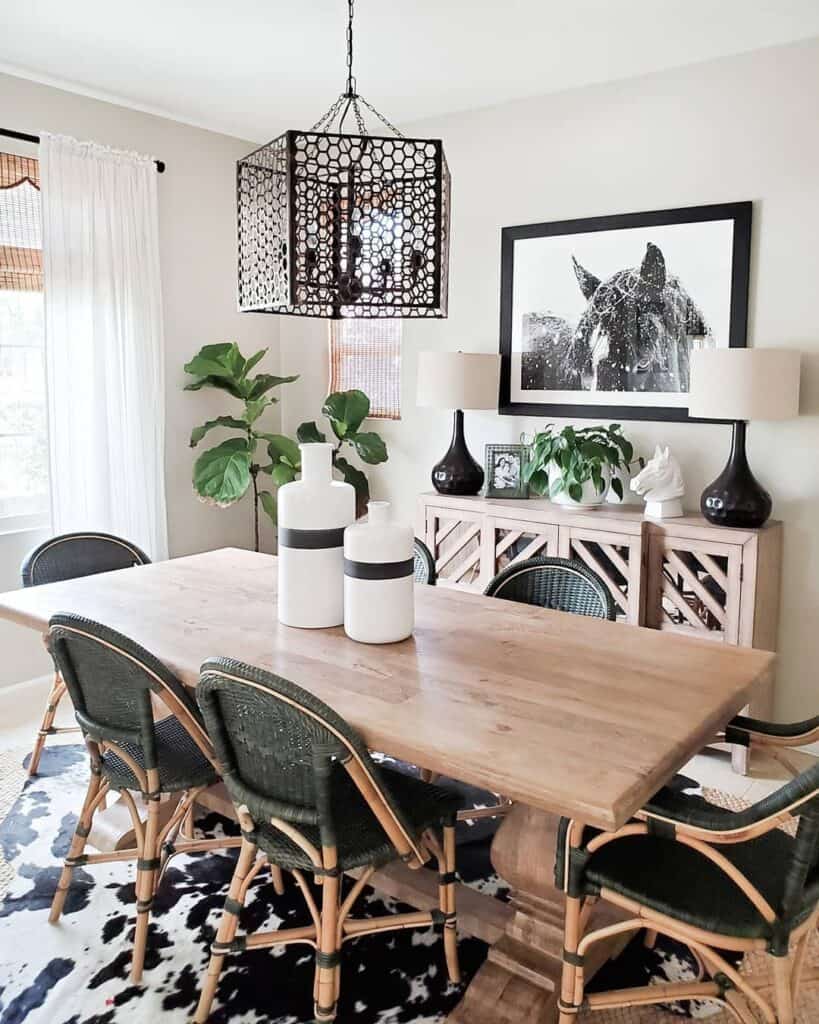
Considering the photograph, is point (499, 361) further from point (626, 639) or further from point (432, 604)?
point (626, 639)

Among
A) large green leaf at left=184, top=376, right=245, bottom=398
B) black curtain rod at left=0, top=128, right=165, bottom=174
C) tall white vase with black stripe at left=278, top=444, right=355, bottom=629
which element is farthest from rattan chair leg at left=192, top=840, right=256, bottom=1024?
black curtain rod at left=0, top=128, right=165, bottom=174

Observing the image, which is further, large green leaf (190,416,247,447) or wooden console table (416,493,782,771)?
large green leaf (190,416,247,447)

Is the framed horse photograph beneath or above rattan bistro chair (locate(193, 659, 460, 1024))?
above

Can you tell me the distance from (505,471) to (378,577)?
1.88 metres

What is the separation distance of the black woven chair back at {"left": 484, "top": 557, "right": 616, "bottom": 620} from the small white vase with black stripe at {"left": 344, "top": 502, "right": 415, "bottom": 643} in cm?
71

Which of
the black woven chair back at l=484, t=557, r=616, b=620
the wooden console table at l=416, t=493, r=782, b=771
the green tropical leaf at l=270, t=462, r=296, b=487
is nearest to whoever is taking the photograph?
the black woven chair back at l=484, t=557, r=616, b=620

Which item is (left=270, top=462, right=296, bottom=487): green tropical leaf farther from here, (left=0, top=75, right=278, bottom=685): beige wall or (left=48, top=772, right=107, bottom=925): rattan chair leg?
(left=48, top=772, right=107, bottom=925): rattan chair leg

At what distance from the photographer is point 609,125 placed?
12.3 ft

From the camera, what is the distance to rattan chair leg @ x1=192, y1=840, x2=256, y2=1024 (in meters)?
1.92

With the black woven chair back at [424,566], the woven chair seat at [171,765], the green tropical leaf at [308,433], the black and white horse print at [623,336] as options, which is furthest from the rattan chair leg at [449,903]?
the green tropical leaf at [308,433]

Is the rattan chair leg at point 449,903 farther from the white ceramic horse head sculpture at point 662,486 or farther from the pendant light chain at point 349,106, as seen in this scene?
the white ceramic horse head sculpture at point 662,486

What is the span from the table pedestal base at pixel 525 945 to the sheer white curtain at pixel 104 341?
8.81 ft

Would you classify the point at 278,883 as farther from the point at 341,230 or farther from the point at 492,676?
the point at 341,230

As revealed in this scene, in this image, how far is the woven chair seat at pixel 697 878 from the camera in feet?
5.23
